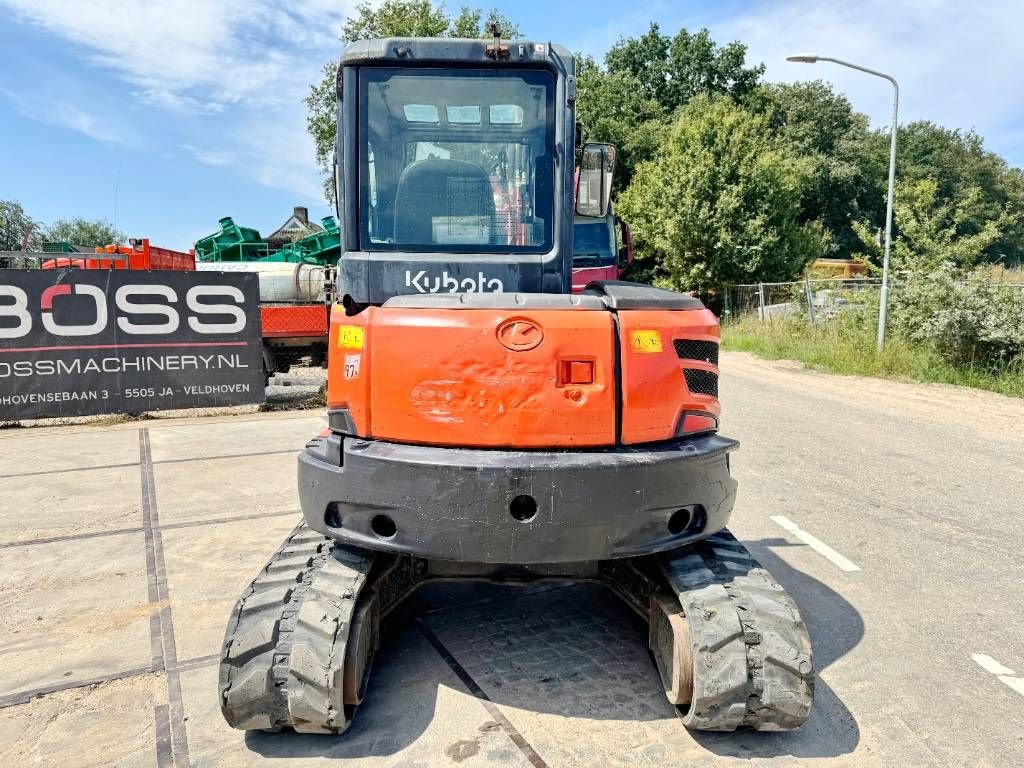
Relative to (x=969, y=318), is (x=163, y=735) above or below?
below

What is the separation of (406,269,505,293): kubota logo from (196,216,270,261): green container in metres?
12.6

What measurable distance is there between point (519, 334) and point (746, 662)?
147 cm

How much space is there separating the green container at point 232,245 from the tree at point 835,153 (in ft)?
125

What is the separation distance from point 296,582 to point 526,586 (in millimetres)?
1622

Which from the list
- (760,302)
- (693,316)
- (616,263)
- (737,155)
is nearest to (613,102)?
(737,155)

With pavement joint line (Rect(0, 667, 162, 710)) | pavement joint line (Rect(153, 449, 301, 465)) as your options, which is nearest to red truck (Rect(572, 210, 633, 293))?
pavement joint line (Rect(153, 449, 301, 465))

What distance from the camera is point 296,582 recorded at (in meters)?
2.89

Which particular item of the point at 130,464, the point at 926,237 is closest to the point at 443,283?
the point at 130,464

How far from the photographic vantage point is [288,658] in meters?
2.63

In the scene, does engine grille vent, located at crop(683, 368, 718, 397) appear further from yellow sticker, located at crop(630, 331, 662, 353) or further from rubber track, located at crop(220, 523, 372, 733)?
rubber track, located at crop(220, 523, 372, 733)

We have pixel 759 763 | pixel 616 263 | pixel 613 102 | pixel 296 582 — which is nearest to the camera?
pixel 759 763

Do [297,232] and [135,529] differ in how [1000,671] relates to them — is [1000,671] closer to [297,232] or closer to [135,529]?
[135,529]

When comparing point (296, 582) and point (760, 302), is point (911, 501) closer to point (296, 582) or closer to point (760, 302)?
point (296, 582)

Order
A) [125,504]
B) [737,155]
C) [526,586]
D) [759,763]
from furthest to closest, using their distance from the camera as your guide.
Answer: [737,155], [125,504], [526,586], [759,763]
